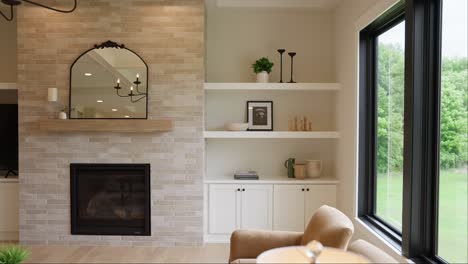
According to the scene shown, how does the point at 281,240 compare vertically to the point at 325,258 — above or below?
below

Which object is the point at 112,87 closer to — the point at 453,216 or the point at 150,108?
the point at 150,108

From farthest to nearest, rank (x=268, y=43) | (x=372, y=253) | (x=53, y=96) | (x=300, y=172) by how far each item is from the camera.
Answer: (x=268, y=43), (x=300, y=172), (x=53, y=96), (x=372, y=253)

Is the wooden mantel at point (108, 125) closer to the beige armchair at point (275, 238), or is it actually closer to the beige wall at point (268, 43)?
the beige wall at point (268, 43)

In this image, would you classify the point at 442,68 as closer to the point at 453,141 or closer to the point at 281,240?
the point at 453,141

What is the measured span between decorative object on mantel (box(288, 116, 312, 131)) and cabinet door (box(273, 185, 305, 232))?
72 cm

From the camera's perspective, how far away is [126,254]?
13.1 feet

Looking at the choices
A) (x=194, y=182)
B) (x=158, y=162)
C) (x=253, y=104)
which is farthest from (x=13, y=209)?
(x=253, y=104)

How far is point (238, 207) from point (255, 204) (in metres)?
0.20

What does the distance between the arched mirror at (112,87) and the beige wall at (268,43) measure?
37.7 inches

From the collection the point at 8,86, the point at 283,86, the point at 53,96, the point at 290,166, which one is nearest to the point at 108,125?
the point at 53,96

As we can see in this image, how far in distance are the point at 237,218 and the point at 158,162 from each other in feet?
3.71

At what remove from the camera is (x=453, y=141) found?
94.3 inches

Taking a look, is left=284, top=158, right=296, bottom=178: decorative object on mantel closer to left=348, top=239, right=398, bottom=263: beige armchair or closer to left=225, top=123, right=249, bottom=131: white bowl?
left=225, top=123, right=249, bottom=131: white bowl

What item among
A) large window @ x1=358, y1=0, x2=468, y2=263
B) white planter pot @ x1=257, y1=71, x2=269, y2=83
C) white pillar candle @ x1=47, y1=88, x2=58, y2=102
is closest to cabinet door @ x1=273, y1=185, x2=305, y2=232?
large window @ x1=358, y1=0, x2=468, y2=263
